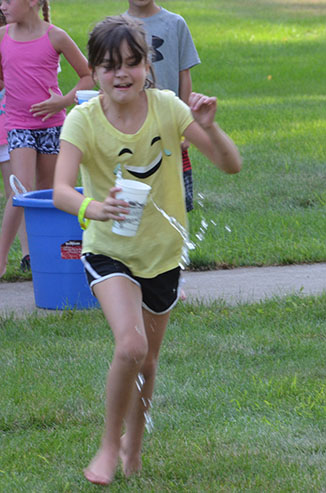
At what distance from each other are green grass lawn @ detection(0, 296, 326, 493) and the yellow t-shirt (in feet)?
2.77

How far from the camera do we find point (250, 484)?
340 centimetres

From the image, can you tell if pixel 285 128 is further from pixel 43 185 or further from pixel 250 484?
pixel 250 484

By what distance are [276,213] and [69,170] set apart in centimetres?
482

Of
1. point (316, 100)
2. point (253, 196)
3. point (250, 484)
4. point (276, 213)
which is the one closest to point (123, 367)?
point (250, 484)

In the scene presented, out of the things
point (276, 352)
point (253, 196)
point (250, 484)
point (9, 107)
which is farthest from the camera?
point (253, 196)

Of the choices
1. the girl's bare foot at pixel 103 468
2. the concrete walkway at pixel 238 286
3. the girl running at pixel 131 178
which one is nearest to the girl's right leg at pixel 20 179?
the concrete walkway at pixel 238 286

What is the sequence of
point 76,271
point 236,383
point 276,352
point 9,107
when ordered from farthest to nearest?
1. point 9,107
2. point 76,271
3. point 276,352
4. point 236,383

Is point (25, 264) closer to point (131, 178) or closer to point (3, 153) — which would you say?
point (3, 153)

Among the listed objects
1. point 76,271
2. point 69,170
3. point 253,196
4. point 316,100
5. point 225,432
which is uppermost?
point 69,170

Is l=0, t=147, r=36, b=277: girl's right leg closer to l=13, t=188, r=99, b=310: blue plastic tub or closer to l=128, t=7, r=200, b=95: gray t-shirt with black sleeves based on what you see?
l=13, t=188, r=99, b=310: blue plastic tub

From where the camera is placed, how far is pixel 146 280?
3371mm

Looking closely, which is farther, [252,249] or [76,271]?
[252,249]

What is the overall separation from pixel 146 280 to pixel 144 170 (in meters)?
0.41

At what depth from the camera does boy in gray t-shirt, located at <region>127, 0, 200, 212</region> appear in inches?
218
